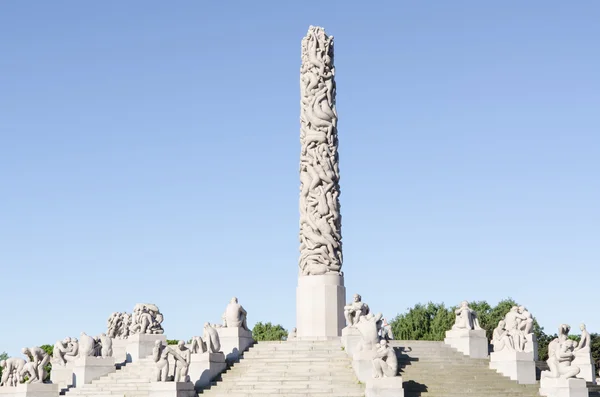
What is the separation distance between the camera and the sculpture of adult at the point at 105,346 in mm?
31938

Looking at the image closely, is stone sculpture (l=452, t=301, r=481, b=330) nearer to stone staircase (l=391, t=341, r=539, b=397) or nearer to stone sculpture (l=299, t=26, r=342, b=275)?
stone staircase (l=391, t=341, r=539, b=397)

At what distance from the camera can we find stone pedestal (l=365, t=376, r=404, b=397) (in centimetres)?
2450

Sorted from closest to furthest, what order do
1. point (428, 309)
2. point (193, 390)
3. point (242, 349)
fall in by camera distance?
point (193, 390) → point (242, 349) → point (428, 309)

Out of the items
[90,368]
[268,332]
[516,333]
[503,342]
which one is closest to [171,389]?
[90,368]

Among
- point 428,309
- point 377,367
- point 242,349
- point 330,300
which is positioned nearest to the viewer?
point 377,367

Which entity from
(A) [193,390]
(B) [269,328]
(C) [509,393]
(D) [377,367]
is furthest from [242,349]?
(B) [269,328]

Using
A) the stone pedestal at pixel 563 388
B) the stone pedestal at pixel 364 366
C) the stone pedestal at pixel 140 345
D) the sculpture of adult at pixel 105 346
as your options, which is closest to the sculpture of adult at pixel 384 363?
the stone pedestal at pixel 364 366

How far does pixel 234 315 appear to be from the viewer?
30.5 metres

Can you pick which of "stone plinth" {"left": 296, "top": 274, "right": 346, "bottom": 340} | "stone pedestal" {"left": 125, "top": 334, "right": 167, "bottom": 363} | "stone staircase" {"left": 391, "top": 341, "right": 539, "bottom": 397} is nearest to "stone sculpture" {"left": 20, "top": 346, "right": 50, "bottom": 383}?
"stone pedestal" {"left": 125, "top": 334, "right": 167, "bottom": 363}

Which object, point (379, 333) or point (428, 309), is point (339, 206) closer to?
point (379, 333)

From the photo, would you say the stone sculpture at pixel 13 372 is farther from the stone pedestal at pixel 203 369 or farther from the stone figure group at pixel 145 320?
the stone pedestal at pixel 203 369

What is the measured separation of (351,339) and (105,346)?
979 centimetres

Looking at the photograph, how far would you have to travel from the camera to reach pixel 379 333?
2866 centimetres

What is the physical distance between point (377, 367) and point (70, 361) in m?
14.0
